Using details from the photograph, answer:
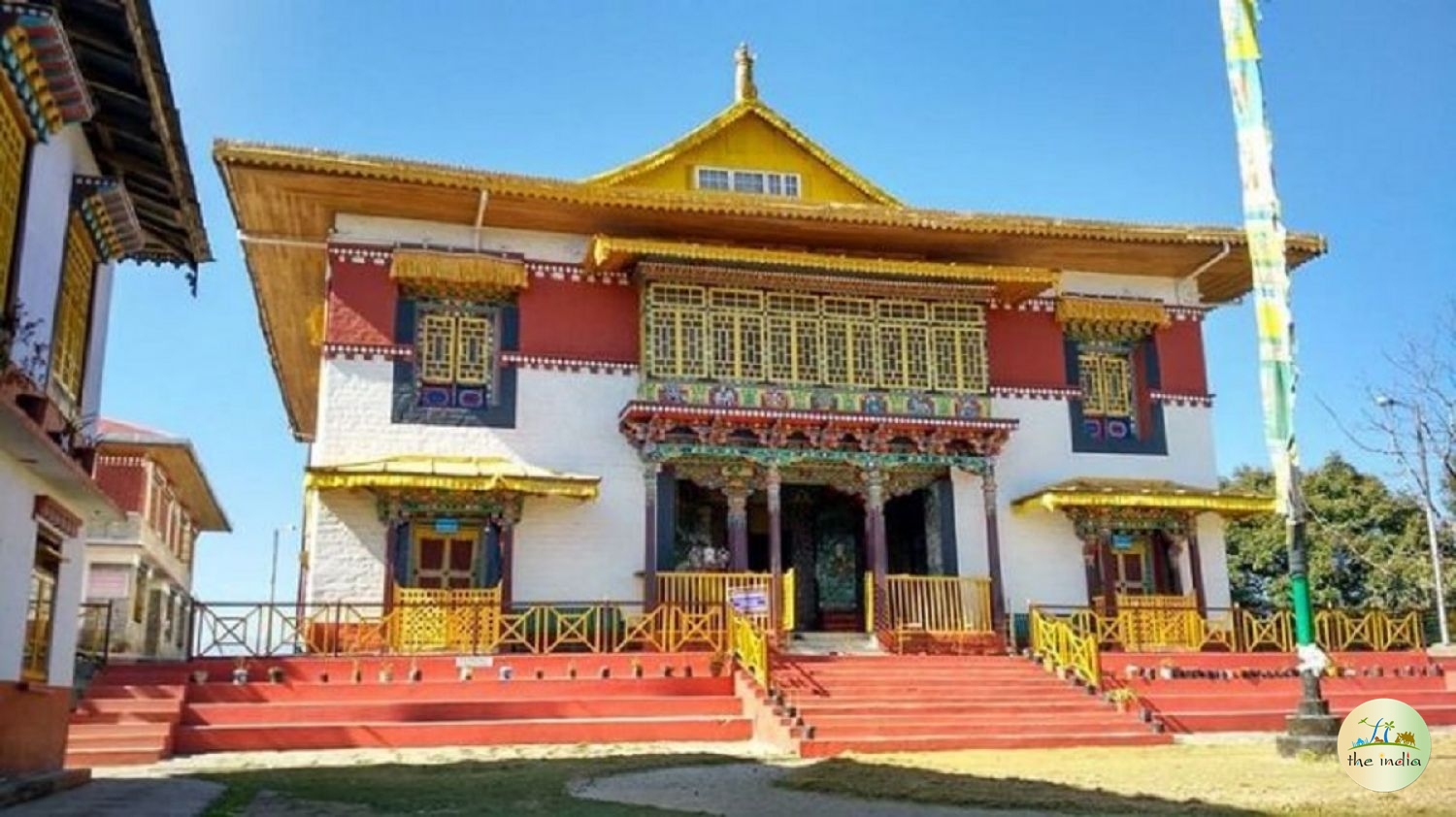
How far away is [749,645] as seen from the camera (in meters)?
16.8

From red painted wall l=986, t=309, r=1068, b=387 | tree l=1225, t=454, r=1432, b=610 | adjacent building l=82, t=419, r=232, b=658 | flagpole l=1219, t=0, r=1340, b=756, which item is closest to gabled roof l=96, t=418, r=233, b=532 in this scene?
adjacent building l=82, t=419, r=232, b=658

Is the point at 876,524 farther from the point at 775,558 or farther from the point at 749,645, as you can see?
the point at 749,645

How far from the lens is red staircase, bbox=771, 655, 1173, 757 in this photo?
1480 cm

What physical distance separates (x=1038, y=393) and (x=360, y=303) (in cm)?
1235

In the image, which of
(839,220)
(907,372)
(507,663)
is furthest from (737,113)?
(507,663)

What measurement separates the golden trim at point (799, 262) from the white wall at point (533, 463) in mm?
2222

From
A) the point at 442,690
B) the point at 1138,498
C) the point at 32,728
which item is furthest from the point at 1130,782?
the point at 1138,498

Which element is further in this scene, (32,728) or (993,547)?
(993,547)

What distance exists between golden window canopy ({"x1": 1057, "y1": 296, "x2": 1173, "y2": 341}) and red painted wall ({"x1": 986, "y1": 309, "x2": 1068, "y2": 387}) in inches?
13.6

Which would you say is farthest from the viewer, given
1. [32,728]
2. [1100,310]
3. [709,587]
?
[1100,310]

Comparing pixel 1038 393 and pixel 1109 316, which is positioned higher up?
pixel 1109 316

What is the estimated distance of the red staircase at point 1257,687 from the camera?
56.5 feet

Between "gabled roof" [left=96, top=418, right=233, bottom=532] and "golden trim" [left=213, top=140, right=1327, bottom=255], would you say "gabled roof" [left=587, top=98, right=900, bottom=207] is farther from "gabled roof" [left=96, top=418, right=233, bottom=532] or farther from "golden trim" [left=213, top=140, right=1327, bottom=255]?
"gabled roof" [left=96, top=418, right=233, bottom=532]

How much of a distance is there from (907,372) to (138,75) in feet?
47.4
